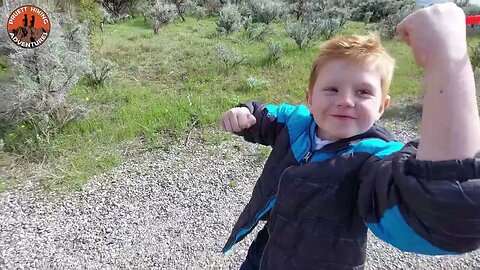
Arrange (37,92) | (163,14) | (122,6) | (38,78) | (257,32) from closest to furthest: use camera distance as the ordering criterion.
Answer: (37,92)
(38,78)
(257,32)
(163,14)
(122,6)

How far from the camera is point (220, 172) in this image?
3.90 m

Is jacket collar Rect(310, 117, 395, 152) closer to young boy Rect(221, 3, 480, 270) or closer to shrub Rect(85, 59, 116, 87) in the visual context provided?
young boy Rect(221, 3, 480, 270)

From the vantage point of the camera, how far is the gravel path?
2.81 metres

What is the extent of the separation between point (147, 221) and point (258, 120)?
A: 7.00ft

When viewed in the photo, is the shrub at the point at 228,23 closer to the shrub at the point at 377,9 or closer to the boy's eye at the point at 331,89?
the shrub at the point at 377,9

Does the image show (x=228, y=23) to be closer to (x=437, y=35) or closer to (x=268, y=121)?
(x=268, y=121)

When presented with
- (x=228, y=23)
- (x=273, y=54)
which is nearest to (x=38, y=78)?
Answer: (x=273, y=54)

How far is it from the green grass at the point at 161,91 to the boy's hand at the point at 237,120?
171 cm

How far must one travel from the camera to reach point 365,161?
0.99 meters

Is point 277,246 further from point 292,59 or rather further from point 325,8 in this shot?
point 325,8

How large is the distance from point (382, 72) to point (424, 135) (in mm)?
391

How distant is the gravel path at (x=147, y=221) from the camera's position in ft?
9.21

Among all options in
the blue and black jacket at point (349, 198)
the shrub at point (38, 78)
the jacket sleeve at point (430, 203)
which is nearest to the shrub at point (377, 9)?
the shrub at point (38, 78)

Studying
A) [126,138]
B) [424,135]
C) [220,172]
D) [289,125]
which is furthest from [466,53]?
[126,138]
